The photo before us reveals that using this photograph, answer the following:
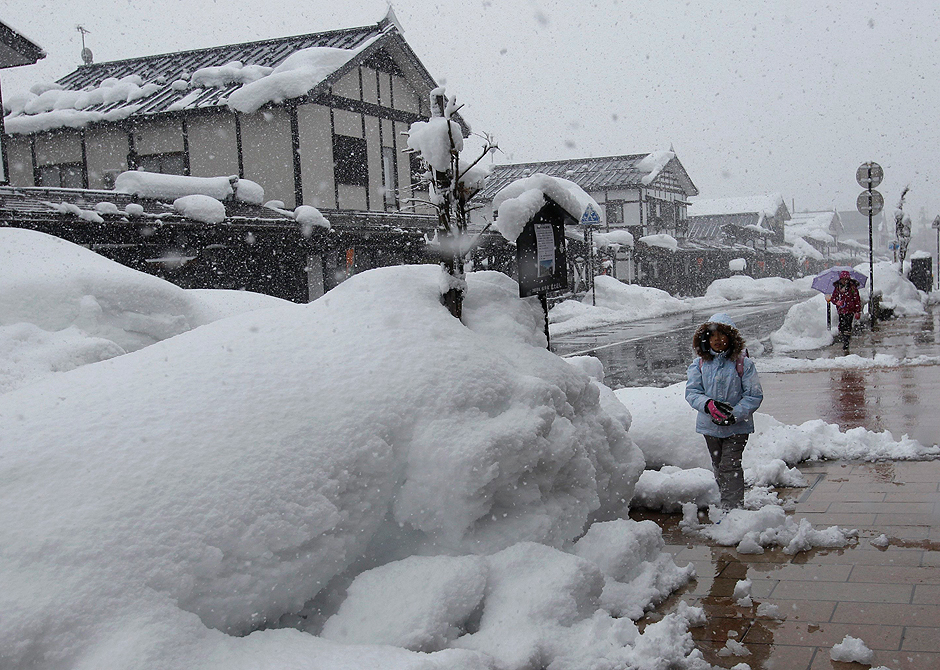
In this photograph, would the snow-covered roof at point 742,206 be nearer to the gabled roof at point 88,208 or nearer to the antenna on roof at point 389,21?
the antenna on roof at point 389,21

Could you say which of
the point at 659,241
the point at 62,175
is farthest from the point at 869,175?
the point at 659,241

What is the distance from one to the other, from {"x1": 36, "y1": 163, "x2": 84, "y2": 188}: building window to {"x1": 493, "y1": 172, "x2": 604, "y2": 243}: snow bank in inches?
684

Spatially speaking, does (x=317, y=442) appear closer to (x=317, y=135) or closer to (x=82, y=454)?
(x=82, y=454)

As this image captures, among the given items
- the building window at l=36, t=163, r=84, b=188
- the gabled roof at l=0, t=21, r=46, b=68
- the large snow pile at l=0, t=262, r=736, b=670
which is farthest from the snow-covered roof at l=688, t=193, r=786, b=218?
the large snow pile at l=0, t=262, r=736, b=670

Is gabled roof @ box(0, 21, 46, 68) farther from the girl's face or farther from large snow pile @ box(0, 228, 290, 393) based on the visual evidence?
the girl's face

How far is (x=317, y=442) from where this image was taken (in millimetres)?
3375

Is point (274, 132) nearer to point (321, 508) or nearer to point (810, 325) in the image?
point (810, 325)

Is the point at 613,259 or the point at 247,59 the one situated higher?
the point at 247,59

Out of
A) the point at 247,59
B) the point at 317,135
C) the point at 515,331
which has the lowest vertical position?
the point at 515,331

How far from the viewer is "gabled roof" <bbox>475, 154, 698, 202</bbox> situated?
126ft

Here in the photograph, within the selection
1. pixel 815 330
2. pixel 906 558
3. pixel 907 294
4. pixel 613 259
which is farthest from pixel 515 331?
pixel 613 259

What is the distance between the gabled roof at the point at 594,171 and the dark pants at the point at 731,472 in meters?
32.6

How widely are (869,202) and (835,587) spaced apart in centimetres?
1496

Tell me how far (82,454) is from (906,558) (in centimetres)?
415
